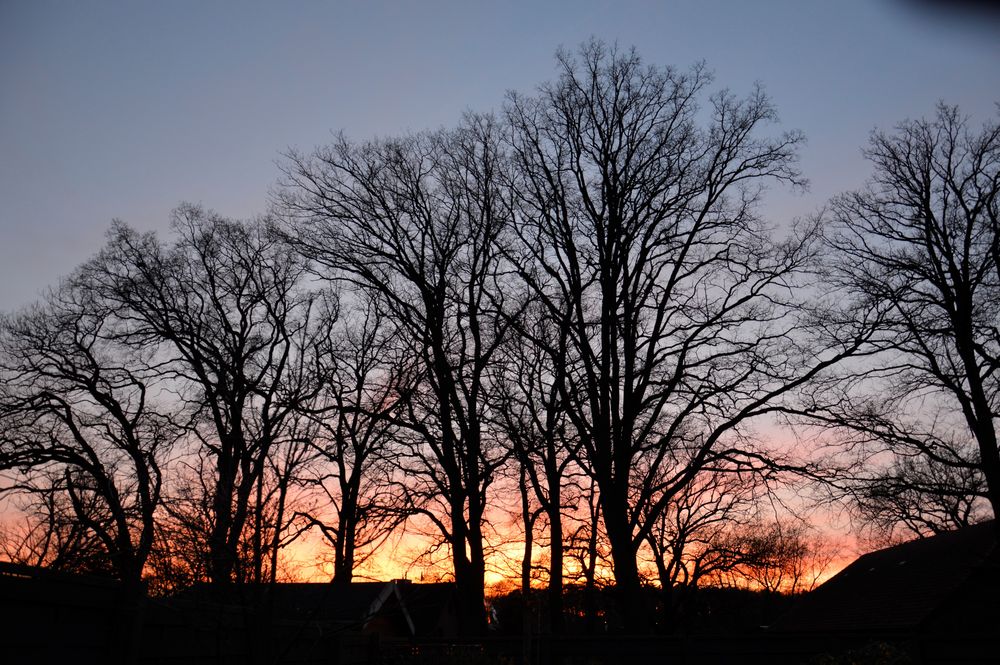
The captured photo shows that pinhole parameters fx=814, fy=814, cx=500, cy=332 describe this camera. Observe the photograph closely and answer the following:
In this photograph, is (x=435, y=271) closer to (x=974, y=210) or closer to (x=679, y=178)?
(x=679, y=178)

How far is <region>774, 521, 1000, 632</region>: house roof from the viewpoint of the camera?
769 inches

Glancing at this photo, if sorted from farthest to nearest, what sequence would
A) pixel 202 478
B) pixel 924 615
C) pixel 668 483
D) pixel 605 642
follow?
pixel 924 615, pixel 668 483, pixel 605 642, pixel 202 478

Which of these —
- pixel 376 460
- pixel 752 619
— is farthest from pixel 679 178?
pixel 752 619

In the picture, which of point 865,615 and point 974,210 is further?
point 865,615

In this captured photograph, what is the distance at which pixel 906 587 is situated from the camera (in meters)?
22.5

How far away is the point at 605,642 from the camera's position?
13125mm

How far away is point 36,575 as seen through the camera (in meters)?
7.00

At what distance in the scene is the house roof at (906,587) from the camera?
19.5m

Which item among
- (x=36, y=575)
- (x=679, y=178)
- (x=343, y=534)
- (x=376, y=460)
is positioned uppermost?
(x=679, y=178)

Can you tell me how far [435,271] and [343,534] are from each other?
6344 mm

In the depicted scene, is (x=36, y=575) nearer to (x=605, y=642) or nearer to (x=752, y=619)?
(x=605, y=642)

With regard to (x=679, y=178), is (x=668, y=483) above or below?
below

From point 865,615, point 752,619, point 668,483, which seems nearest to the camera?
point 668,483

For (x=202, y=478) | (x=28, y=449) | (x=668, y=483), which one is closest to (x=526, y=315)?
(x=668, y=483)
